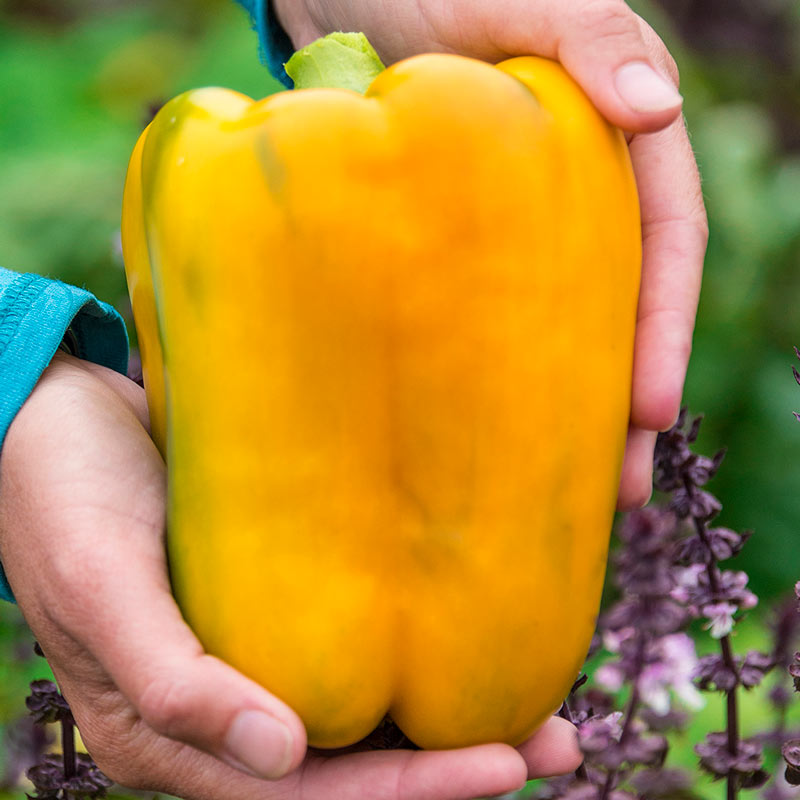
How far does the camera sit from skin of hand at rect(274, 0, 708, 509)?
41.6 inches

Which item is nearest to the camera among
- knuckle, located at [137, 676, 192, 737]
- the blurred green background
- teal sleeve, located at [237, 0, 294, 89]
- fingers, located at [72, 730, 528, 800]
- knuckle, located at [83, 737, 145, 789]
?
knuckle, located at [137, 676, 192, 737]

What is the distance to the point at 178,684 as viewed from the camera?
934mm

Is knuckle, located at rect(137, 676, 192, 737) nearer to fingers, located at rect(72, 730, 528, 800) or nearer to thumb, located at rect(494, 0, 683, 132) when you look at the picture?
fingers, located at rect(72, 730, 528, 800)

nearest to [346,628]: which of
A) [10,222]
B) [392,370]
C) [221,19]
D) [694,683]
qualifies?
[392,370]

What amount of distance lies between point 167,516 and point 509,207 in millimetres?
432

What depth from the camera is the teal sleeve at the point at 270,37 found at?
1.88 metres

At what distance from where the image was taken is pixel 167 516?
1069 millimetres

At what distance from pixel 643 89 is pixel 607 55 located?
0.06 metres

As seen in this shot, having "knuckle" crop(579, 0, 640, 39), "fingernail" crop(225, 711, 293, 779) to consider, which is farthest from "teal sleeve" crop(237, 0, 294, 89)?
"fingernail" crop(225, 711, 293, 779)

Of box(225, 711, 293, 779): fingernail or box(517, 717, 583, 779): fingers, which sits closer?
box(225, 711, 293, 779): fingernail

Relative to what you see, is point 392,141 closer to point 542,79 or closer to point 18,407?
point 542,79

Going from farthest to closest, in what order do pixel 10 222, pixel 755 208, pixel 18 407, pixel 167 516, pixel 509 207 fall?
pixel 10 222 → pixel 755 208 → pixel 18 407 → pixel 167 516 → pixel 509 207

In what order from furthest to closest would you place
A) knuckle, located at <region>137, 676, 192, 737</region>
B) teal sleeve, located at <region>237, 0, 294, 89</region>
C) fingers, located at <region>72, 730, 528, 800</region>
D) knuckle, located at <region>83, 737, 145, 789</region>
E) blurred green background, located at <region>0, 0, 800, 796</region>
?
blurred green background, located at <region>0, 0, 800, 796</region> < teal sleeve, located at <region>237, 0, 294, 89</region> < knuckle, located at <region>83, 737, 145, 789</region> < fingers, located at <region>72, 730, 528, 800</region> < knuckle, located at <region>137, 676, 192, 737</region>

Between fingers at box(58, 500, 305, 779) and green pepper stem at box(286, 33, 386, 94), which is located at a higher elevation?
green pepper stem at box(286, 33, 386, 94)
